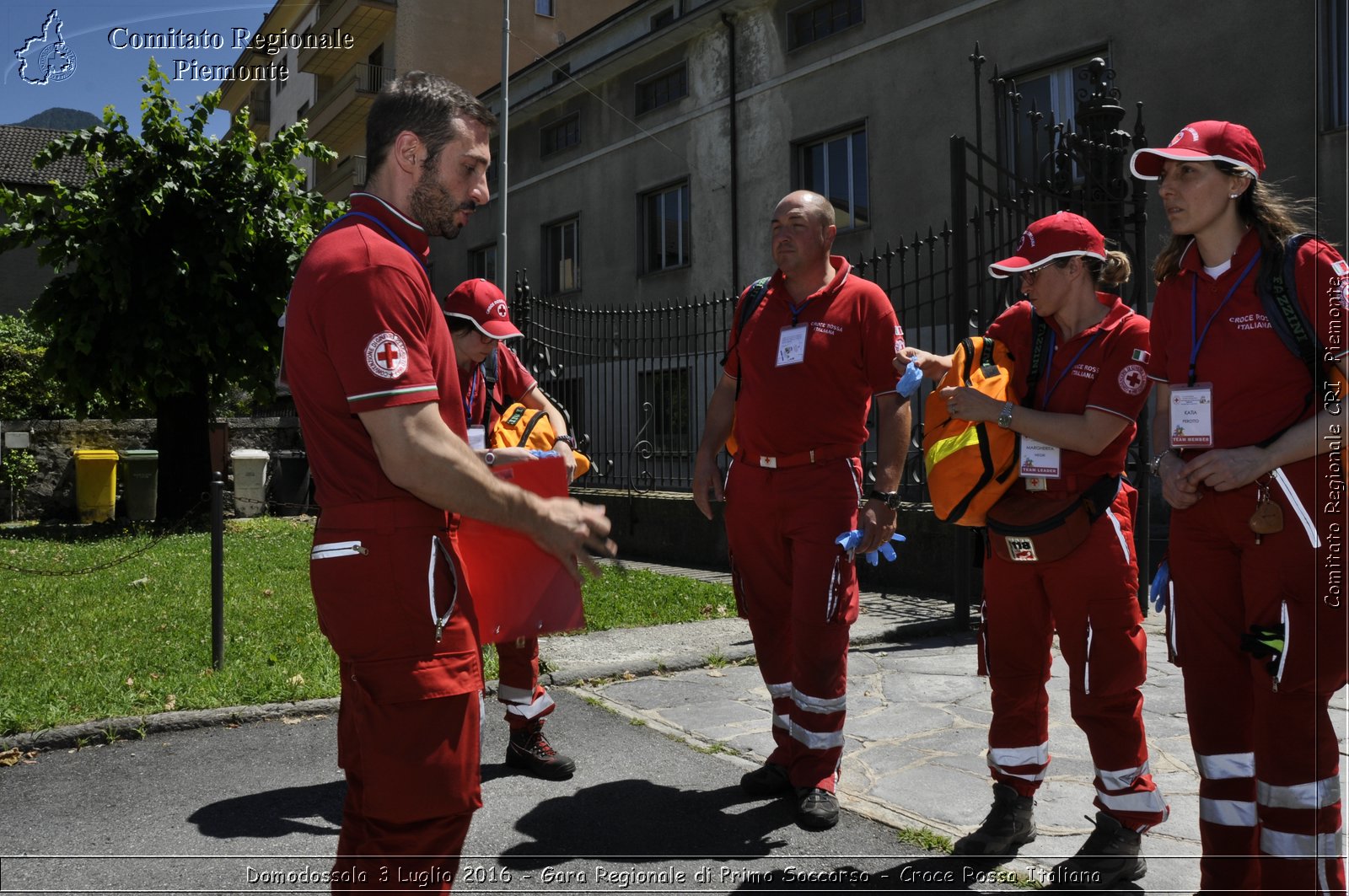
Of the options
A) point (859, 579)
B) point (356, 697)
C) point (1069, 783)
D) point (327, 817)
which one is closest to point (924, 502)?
point (859, 579)

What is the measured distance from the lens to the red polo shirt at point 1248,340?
2.94 meters

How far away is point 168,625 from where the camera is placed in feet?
25.3

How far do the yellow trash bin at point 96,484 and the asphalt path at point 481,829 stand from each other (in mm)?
12136

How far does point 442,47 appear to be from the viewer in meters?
34.7

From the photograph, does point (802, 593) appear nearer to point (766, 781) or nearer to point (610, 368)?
point (766, 781)

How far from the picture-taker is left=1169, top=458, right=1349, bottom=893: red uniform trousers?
2.87m

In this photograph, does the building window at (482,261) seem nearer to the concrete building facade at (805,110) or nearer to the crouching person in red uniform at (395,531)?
the concrete building facade at (805,110)

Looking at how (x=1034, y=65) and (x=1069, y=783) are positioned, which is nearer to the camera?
(x=1069, y=783)

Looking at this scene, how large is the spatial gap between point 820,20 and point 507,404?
15.4 m

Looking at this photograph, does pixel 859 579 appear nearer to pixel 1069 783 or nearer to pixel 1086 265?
pixel 1069 783

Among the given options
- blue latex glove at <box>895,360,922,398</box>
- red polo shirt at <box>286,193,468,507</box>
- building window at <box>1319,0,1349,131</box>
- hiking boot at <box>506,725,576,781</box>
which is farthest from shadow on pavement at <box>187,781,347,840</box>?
building window at <box>1319,0,1349,131</box>

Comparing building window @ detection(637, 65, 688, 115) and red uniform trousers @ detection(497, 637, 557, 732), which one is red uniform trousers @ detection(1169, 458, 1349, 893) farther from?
building window @ detection(637, 65, 688, 115)

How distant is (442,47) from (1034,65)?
24.7m

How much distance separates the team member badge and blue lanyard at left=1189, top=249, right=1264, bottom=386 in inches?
89.8
